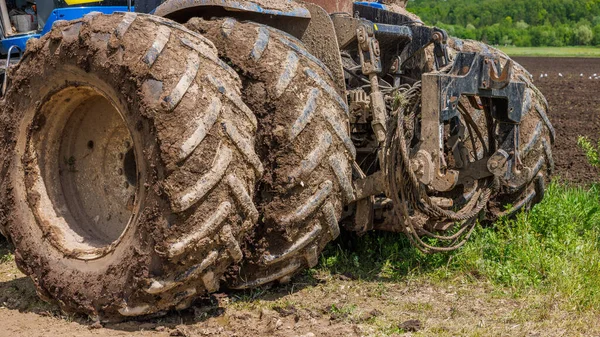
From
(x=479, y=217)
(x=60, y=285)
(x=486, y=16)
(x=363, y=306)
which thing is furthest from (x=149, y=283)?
(x=486, y=16)

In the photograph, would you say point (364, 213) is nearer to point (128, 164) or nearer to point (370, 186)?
point (370, 186)

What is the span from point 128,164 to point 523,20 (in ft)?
202

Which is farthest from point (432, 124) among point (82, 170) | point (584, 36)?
point (584, 36)

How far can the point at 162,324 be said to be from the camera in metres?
4.21

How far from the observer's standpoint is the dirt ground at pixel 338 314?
4.11m

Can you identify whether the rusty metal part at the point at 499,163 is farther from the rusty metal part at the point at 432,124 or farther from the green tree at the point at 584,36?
the green tree at the point at 584,36

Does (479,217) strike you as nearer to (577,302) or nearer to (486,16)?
(577,302)

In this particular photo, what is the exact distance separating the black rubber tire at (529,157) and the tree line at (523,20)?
43.8 m

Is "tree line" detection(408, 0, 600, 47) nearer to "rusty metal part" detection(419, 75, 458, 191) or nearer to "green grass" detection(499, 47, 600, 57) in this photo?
"green grass" detection(499, 47, 600, 57)

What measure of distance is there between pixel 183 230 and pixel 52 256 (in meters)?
1.06

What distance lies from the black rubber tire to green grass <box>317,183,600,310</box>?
10cm

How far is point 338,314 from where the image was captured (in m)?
4.32

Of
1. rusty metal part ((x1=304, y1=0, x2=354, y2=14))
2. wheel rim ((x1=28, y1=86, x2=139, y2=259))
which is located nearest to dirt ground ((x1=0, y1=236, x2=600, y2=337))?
wheel rim ((x1=28, y1=86, x2=139, y2=259))

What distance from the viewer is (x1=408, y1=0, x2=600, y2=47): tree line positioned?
2064 inches
